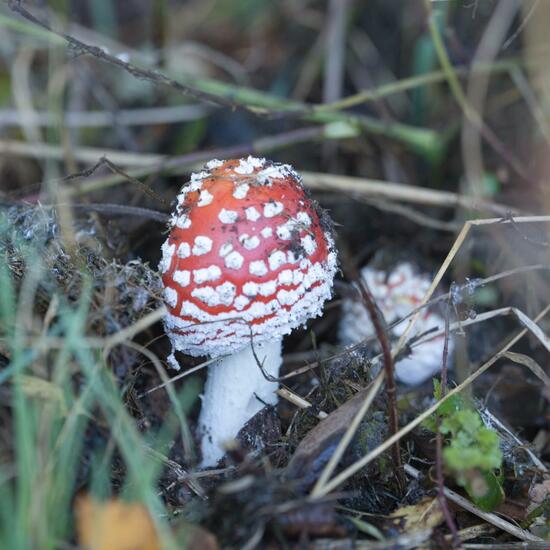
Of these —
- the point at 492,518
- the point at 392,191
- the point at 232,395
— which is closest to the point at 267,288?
the point at 232,395

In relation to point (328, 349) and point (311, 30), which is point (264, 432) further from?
point (311, 30)

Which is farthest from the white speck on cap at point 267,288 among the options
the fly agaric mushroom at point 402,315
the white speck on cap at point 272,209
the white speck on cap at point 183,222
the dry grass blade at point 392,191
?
the dry grass blade at point 392,191

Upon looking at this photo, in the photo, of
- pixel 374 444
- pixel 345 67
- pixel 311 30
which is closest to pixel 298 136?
pixel 345 67

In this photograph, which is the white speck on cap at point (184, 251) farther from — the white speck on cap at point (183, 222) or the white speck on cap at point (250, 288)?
the white speck on cap at point (250, 288)

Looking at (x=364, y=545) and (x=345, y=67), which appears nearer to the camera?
(x=364, y=545)

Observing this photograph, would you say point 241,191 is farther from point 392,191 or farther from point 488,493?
point 392,191
